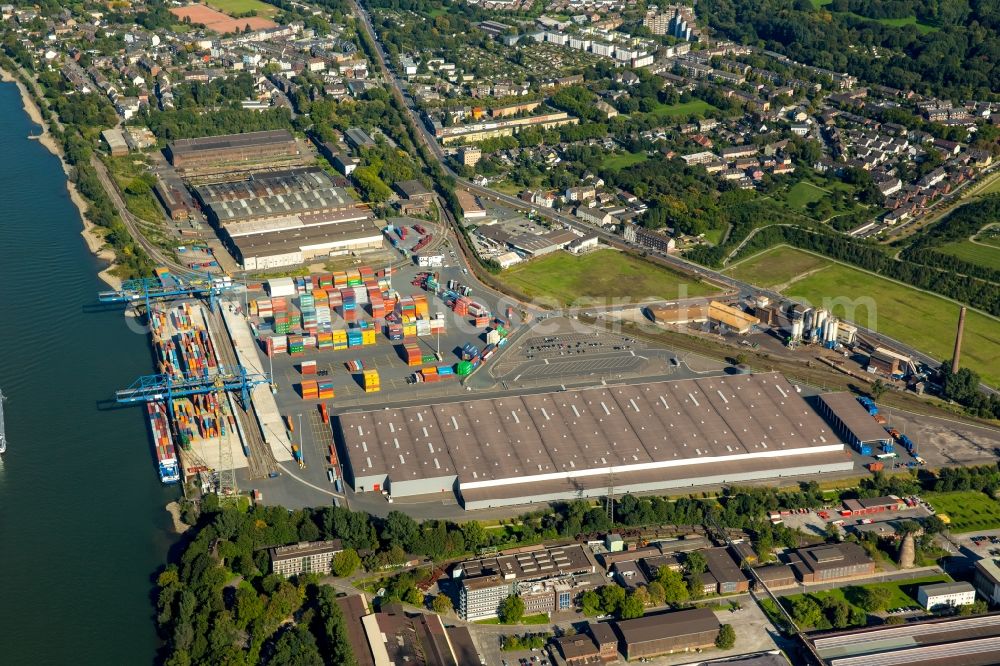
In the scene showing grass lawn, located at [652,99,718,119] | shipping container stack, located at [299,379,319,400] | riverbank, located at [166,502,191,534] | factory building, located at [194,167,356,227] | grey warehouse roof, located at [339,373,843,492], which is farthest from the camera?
grass lawn, located at [652,99,718,119]

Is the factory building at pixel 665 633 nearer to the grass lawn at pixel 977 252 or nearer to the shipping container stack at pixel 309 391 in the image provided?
the shipping container stack at pixel 309 391

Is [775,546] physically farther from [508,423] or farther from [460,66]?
[460,66]

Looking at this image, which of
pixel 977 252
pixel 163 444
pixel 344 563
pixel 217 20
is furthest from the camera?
pixel 217 20

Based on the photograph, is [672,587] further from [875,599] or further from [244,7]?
[244,7]

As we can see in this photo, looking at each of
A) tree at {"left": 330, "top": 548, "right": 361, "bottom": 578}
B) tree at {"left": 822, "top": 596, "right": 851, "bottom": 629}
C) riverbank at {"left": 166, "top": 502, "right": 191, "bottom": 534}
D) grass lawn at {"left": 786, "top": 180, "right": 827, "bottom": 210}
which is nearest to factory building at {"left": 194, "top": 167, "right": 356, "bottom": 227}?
riverbank at {"left": 166, "top": 502, "right": 191, "bottom": 534}

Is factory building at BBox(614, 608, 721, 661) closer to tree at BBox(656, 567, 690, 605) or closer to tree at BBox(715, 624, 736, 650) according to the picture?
tree at BBox(715, 624, 736, 650)

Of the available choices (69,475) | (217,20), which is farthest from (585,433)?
(217,20)
